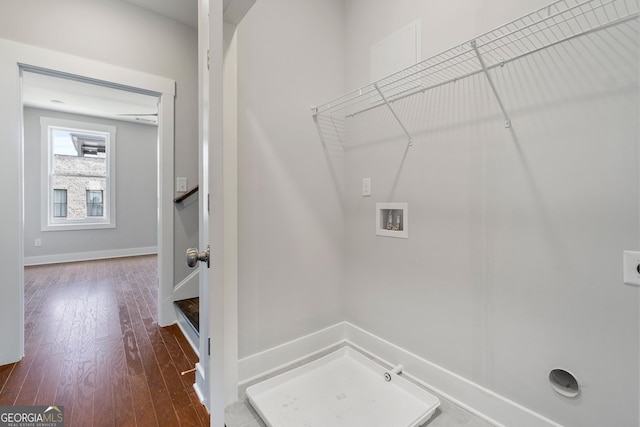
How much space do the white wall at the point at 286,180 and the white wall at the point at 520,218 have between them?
0.36 meters

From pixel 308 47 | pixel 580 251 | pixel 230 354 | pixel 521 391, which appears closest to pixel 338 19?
pixel 308 47

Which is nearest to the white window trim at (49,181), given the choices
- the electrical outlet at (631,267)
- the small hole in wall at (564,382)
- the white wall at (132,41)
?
the white wall at (132,41)

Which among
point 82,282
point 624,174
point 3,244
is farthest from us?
point 82,282

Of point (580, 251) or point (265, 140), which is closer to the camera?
point (580, 251)

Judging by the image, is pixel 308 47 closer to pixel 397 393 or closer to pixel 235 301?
pixel 235 301

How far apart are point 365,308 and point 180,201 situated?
1.81 meters

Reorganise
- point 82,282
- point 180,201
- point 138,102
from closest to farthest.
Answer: point 180,201, point 82,282, point 138,102

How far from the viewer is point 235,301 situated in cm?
144

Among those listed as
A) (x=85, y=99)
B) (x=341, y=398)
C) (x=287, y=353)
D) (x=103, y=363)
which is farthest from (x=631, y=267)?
(x=85, y=99)

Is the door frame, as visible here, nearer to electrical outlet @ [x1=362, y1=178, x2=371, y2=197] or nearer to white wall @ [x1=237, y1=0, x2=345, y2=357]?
white wall @ [x1=237, y1=0, x2=345, y2=357]

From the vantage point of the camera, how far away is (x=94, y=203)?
16.6ft

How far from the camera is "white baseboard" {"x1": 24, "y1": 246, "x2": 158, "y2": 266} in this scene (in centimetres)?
443

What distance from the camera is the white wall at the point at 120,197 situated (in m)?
4.46

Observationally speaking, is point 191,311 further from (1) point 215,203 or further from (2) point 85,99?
(2) point 85,99
